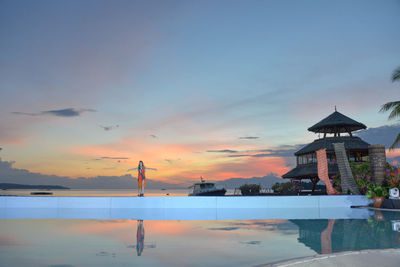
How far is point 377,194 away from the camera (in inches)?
817

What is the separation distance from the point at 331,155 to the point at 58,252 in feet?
109

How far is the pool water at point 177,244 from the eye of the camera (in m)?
6.64

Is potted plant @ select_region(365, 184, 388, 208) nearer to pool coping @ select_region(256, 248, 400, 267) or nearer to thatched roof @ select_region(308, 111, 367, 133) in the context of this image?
thatched roof @ select_region(308, 111, 367, 133)

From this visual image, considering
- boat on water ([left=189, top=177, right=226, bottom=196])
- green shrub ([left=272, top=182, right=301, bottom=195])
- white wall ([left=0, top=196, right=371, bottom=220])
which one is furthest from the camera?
boat on water ([left=189, top=177, right=226, bottom=196])

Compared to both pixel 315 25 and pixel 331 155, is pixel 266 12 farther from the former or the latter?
pixel 331 155

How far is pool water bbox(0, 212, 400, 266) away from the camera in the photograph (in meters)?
6.64

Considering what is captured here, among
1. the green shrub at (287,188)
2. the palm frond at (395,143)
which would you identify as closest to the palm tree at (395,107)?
the palm frond at (395,143)

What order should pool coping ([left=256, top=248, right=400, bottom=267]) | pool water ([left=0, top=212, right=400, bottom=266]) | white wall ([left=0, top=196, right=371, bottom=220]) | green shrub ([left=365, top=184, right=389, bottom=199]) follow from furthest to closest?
white wall ([left=0, top=196, right=371, bottom=220])
green shrub ([left=365, top=184, right=389, bottom=199])
pool water ([left=0, top=212, right=400, bottom=266])
pool coping ([left=256, top=248, right=400, bottom=267])

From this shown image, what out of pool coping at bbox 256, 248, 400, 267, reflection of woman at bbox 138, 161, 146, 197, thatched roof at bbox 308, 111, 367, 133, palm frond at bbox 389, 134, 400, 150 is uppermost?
thatched roof at bbox 308, 111, 367, 133

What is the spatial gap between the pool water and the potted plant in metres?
9.75

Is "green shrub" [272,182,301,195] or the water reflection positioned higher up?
"green shrub" [272,182,301,195]

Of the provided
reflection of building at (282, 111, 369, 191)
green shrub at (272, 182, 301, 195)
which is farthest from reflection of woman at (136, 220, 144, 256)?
green shrub at (272, 182, 301, 195)

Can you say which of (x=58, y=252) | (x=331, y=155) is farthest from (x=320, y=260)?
(x=331, y=155)

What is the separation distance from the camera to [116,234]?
1046 cm
